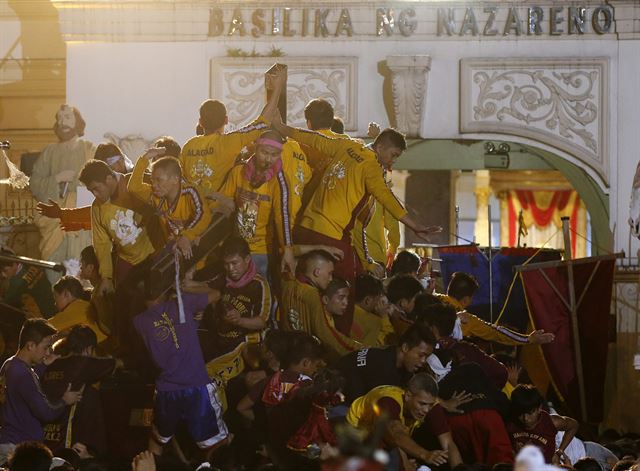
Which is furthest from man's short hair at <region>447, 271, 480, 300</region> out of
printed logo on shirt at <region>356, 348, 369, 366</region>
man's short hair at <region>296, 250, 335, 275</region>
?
printed logo on shirt at <region>356, 348, 369, 366</region>

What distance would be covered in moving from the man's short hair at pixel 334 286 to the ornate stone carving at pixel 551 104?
6.32m

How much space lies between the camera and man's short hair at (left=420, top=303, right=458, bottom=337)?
398 inches

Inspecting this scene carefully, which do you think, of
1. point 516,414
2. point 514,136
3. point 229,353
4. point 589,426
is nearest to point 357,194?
point 229,353

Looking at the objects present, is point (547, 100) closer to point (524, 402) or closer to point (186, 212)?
point (186, 212)

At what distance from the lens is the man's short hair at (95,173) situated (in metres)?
10.9

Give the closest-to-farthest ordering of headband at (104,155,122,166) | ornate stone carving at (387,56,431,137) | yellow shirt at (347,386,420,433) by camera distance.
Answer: yellow shirt at (347,386,420,433), headband at (104,155,122,166), ornate stone carving at (387,56,431,137)

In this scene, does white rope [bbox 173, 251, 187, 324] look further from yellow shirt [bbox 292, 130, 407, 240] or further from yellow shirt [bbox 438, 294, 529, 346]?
yellow shirt [bbox 438, 294, 529, 346]

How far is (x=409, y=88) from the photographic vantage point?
16.4 m

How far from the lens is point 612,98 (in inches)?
648

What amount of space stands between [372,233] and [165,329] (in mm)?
2621

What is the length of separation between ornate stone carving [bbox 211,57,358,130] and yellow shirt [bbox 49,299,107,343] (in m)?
5.63

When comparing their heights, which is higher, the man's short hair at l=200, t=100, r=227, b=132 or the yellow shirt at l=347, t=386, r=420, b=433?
the man's short hair at l=200, t=100, r=227, b=132

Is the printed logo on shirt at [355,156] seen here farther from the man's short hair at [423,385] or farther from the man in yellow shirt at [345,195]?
the man's short hair at [423,385]

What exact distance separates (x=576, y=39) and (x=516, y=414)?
7931 millimetres
